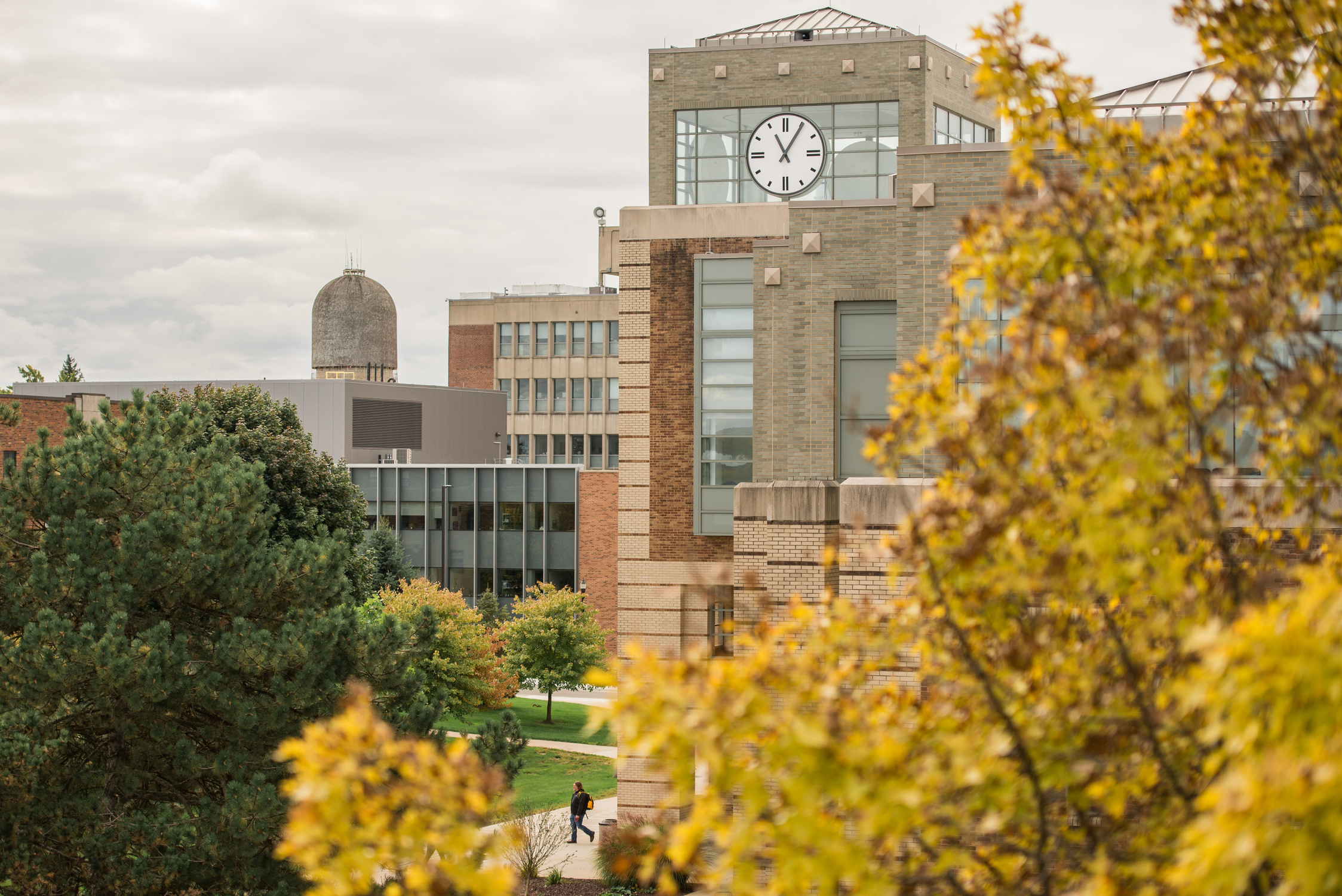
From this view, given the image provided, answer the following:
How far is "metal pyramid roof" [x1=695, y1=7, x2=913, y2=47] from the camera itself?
2833 cm

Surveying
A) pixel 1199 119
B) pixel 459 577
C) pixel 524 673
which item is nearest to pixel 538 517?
pixel 459 577

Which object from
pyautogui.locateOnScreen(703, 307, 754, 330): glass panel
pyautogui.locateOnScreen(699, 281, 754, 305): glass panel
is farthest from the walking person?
pyautogui.locateOnScreen(699, 281, 754, 305): glass panel

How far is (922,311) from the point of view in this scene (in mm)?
17500

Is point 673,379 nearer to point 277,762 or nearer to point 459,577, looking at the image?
point 277,762

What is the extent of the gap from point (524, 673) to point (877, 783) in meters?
43.5

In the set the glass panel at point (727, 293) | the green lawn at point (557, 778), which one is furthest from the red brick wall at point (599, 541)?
the glass panel at point (727, 293)

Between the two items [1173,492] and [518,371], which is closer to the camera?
[1173,492]

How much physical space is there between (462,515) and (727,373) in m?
43.6

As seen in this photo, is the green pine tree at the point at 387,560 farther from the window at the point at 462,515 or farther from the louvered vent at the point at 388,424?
the louvered vent at the point at 388,424

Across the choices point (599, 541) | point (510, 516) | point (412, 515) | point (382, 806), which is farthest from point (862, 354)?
point (412, 515)

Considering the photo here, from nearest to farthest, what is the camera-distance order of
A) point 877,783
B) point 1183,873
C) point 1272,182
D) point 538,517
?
point 1183,873
point 877,783
point 1272,182
point 538,517

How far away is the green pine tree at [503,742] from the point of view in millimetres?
18062

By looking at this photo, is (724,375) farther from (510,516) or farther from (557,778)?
(510,516)

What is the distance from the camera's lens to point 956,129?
1151 inches
